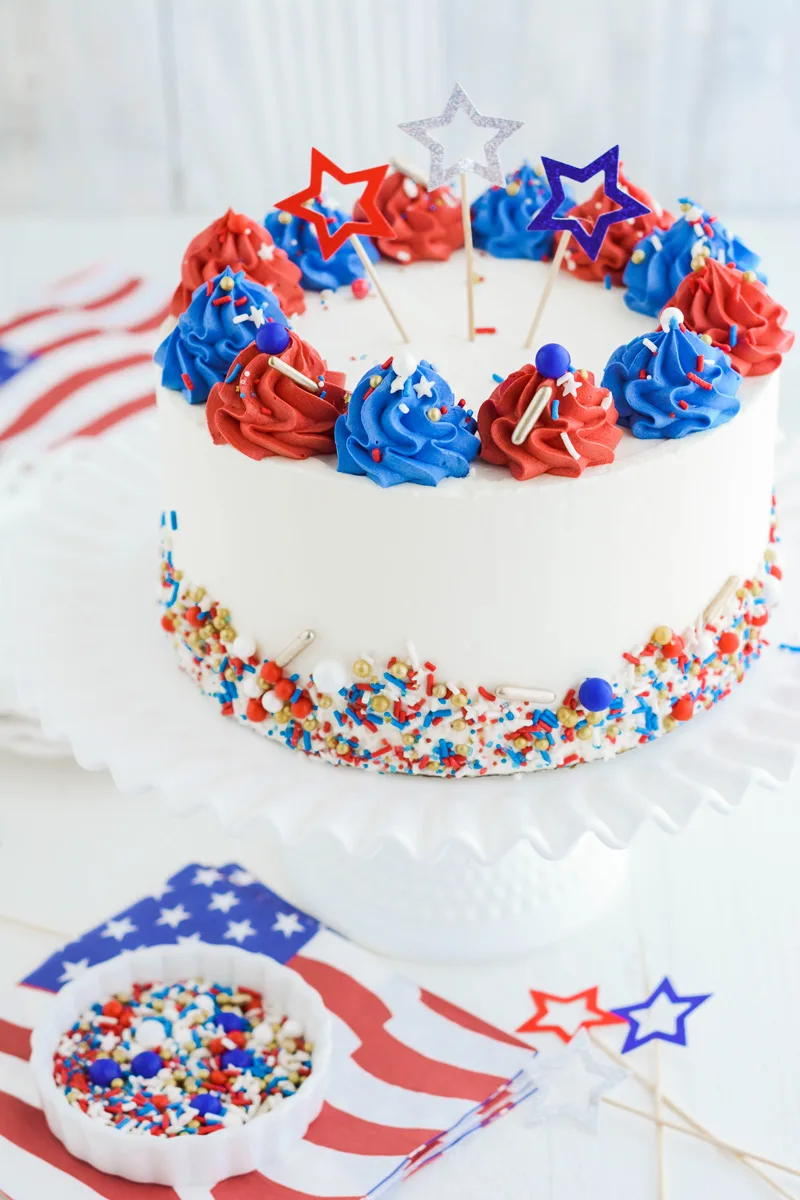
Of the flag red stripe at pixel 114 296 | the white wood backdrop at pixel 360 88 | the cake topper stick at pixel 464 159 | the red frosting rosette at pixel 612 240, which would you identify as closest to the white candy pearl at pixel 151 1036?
the cake topper stick at pixel 464 159

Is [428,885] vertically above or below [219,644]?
below

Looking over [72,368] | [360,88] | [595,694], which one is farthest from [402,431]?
[360,88]

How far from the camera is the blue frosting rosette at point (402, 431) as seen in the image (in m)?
2.40

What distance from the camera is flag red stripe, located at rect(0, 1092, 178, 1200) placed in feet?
8.21

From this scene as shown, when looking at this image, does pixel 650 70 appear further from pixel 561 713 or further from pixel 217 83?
pixel 561 713

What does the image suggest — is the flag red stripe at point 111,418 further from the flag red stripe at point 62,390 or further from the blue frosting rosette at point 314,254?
the blue frosting rosette at point 314,254

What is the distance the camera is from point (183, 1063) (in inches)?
106

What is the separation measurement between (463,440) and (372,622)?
0.35m

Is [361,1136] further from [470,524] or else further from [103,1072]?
[470,524]

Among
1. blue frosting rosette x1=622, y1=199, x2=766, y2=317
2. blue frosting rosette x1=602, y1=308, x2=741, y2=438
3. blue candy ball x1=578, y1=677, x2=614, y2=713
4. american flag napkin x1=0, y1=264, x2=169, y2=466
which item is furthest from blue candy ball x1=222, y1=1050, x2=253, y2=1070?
american flag napkin x1=0, y1=264, x2=169, y2=466

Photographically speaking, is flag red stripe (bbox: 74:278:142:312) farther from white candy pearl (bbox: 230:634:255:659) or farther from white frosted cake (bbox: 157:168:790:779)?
white candy pearl (bbox: 230:634:255:659)

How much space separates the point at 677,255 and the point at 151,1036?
178 centimetres

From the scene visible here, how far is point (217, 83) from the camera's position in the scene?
505 centimetres

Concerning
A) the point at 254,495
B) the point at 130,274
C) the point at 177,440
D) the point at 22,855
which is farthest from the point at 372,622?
the point at 130,274
